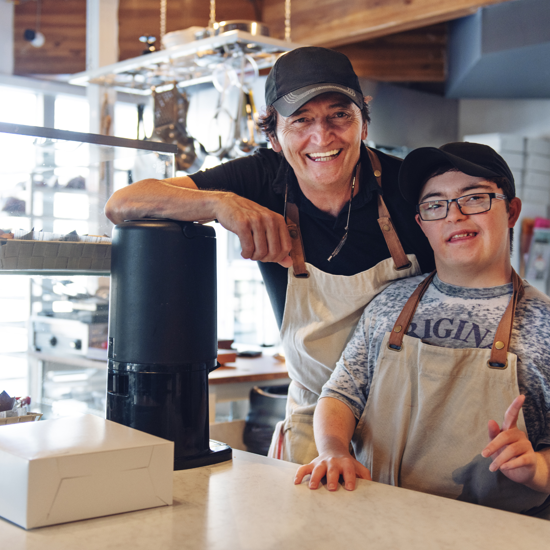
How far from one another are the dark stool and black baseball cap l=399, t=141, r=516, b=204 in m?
1.50

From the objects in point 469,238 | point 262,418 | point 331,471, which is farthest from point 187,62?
point 331,471

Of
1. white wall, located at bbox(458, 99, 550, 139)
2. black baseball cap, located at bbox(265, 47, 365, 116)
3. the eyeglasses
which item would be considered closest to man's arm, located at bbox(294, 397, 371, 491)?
the eyeglasses

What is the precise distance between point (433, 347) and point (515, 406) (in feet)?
1.02

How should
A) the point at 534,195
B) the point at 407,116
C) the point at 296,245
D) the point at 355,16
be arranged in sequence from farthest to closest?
1. the point at 534,195
2. the point at 407,116
3. the point at 355,16
4. the point at 296,245

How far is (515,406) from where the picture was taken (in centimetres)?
111

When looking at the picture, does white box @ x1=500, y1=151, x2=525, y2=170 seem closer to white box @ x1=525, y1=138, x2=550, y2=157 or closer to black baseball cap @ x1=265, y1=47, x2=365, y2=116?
white box @ x1=525, y1=138, x2=550, y2=157

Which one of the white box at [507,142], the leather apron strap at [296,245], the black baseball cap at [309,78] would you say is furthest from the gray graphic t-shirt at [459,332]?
the white box at [507,142]

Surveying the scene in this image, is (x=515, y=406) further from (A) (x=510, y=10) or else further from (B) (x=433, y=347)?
(A) (x=510, y=10)

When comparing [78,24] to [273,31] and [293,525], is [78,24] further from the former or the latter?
[293,525]

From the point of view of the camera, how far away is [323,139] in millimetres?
1618

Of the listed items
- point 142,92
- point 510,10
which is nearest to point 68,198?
point 142,92

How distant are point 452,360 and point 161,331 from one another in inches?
24.3

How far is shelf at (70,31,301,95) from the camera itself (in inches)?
116

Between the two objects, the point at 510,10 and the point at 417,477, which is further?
the point at 510,10
